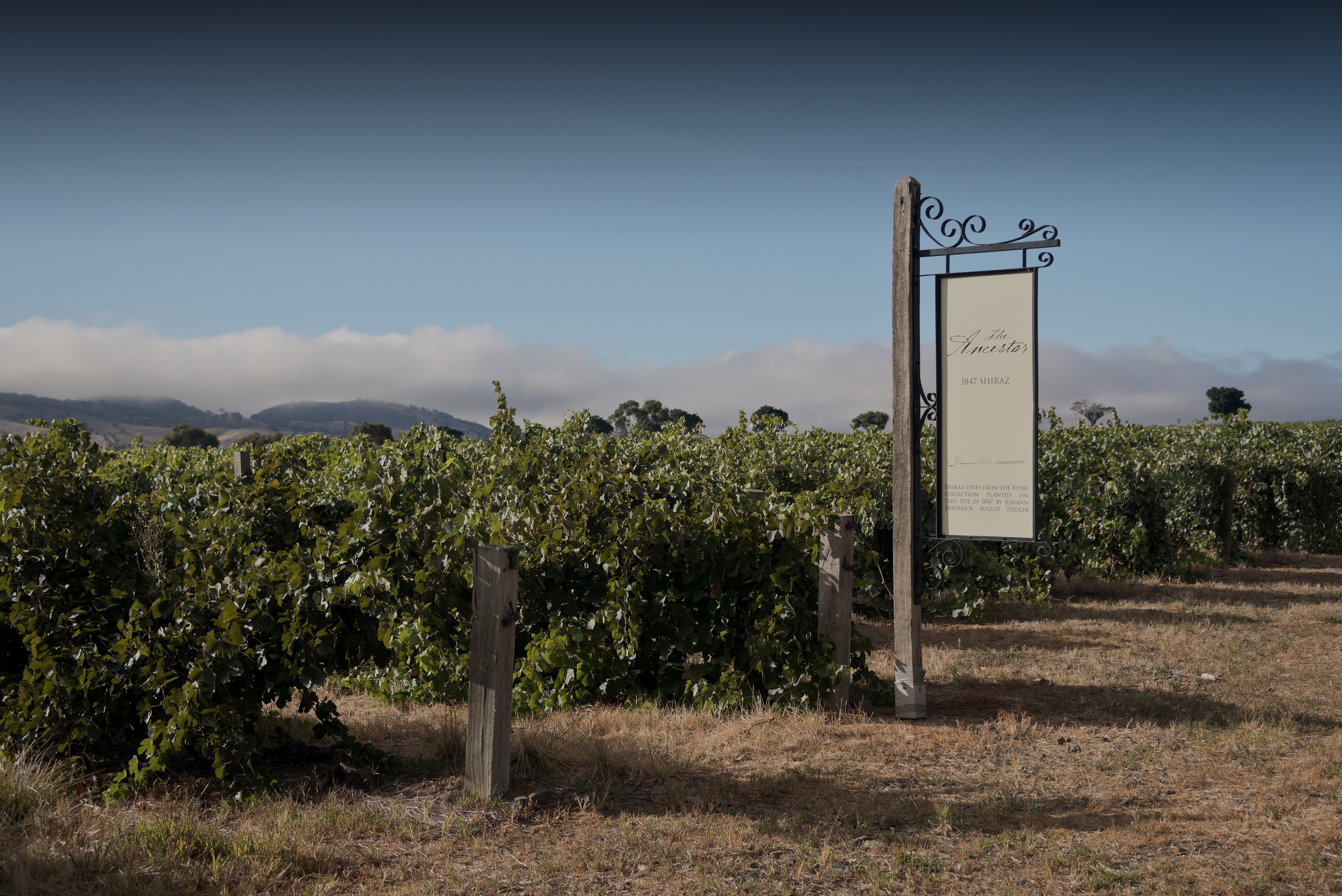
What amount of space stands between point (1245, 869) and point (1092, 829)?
61 cm

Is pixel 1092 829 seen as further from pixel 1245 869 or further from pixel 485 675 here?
pixel 485 675

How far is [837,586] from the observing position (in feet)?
19.5

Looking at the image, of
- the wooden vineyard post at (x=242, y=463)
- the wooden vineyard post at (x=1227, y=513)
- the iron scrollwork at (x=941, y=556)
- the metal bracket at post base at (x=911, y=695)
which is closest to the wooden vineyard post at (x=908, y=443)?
the metal bracket at post base at (x=911, y=695)

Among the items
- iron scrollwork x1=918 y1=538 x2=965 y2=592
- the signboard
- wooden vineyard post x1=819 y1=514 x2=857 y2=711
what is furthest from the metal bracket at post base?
the signboard

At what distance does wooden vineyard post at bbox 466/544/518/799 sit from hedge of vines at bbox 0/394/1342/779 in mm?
608

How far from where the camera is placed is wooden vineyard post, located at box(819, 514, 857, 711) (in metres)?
5.93

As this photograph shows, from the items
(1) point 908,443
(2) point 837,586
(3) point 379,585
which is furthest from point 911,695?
(3) point 379,585

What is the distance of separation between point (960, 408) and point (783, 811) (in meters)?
2.94

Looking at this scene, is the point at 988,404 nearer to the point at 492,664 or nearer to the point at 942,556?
the point at 942,556

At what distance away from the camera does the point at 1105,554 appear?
12352 millimetres

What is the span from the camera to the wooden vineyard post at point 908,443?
6.02 metres

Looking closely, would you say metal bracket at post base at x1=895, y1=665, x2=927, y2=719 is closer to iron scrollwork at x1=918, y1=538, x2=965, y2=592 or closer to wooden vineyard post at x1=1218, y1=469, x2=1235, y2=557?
iron scrollwork at x1=918, y1=538, x2=965, y2=592

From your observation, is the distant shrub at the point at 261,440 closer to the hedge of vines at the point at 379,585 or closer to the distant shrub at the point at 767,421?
the hedge of vines at the point at 379,585

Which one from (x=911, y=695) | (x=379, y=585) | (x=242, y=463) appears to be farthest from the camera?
(x=242, y=463)
